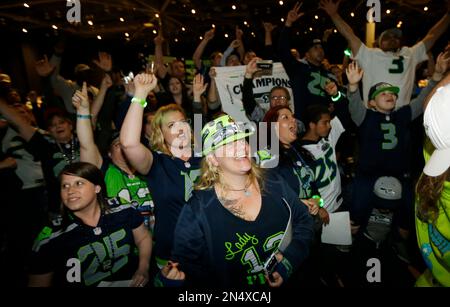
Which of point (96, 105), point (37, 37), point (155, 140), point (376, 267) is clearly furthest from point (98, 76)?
point (37, 37)

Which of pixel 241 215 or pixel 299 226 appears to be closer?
pixel 241 215

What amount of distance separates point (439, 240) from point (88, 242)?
85.5 inches

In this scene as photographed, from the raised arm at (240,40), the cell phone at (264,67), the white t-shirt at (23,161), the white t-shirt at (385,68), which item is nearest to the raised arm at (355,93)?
the white t-shirt at (385,68)

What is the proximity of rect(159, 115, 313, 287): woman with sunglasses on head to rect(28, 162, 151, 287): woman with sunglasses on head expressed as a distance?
0.68 m

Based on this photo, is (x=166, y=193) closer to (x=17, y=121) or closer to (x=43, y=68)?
(x=17, y=121)

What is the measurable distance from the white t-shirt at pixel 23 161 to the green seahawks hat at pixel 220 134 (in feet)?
8.72

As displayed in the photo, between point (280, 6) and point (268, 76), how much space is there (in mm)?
6015

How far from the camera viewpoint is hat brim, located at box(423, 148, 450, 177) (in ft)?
4.49

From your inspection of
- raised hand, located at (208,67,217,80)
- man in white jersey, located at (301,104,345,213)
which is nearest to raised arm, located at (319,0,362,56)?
man in white jersey, located at (301,104,345,213)

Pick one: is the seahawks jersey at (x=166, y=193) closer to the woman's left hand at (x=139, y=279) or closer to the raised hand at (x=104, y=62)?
the woman's left hand at (x=139, y=279)

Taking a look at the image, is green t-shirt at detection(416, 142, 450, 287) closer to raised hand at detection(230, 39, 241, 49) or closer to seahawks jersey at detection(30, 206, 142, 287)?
seahawks jersey at detection(30, 206, 142, 287)

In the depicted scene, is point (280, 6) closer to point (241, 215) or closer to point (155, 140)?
point (155, 140)

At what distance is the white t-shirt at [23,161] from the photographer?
11.4 feet

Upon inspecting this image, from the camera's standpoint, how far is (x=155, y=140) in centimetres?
259
